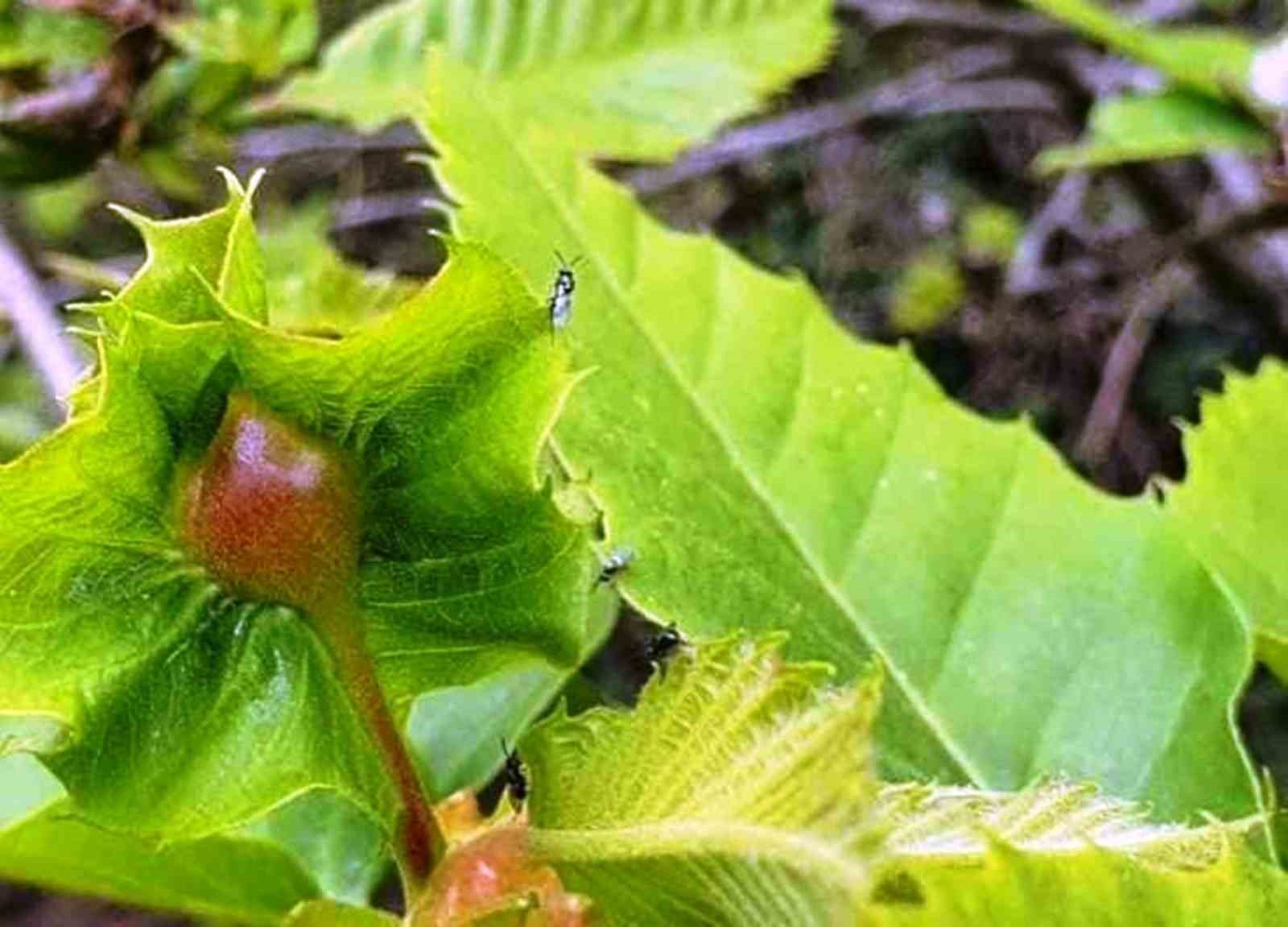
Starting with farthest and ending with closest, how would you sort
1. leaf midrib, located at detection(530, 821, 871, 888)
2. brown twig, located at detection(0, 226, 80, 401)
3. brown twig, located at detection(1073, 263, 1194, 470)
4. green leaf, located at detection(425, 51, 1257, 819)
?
brown twig, located at detection(1073, 263, 1194, 470), brown twig, located at detection(0, 226, 80, 401), green leaf, located at detection(425, 51, 1257, 819), leaf midrib, located at detection(530, 821, 871, 888)

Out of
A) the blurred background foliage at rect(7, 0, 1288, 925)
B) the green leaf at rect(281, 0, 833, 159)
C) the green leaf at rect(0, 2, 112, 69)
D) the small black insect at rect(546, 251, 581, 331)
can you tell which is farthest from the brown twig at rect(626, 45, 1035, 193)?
the small black insect at rect(546, 251, 581, 331)

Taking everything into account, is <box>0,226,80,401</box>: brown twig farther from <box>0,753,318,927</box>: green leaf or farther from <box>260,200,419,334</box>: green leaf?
<box>0,753,318,927</box>: green leaf

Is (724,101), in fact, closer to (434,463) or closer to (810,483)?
(810,483)

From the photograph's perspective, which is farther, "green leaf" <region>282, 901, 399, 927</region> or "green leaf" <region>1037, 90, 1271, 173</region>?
"green leaf" <region>1037, 90, 1271, 173</region>

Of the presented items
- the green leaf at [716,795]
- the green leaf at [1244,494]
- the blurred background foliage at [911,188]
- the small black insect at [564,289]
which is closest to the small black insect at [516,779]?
the green leaf at [716,795]

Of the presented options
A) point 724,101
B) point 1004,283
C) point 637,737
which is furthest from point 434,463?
point 1004,283

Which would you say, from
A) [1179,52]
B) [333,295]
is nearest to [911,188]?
[1179,52]

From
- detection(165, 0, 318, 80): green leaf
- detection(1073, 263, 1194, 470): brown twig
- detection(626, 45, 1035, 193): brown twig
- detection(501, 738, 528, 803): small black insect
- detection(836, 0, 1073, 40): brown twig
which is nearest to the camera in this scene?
detection(501, 738, 528, 803): small black insect
